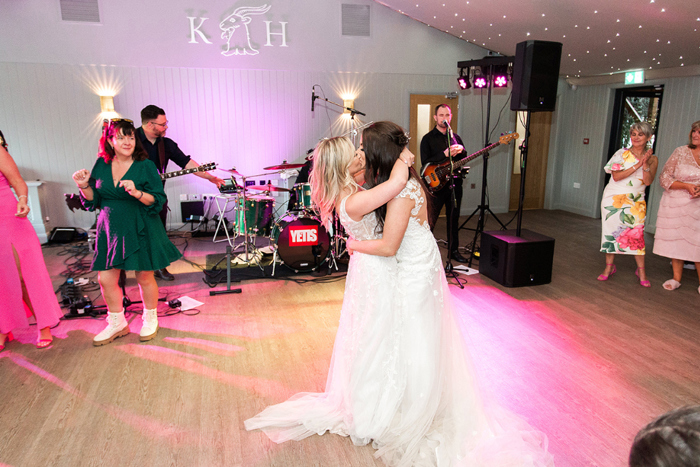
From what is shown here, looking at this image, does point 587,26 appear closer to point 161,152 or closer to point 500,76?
point 500,76

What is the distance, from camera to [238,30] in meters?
7.18

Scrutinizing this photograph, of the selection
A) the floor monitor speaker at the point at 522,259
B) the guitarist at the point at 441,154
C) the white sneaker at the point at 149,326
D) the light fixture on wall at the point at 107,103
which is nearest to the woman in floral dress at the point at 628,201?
the floor monitor speaker at the point at 522,259

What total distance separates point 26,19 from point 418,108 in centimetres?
628

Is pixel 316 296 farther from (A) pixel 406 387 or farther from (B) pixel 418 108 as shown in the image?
(B) pixel 418 108

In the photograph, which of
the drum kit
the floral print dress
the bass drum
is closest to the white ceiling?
the floral print dress

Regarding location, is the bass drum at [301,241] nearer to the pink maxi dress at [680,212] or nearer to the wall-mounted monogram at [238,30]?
the pink maxi dress at [680,212]

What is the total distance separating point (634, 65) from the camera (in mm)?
6754

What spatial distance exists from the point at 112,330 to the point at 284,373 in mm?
1526

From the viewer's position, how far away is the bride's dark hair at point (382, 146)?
2072mm

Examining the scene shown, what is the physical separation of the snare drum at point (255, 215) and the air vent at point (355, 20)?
154 inches

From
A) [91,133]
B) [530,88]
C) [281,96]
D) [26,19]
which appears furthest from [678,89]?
[26,19]

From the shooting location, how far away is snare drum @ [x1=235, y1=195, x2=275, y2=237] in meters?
5.29

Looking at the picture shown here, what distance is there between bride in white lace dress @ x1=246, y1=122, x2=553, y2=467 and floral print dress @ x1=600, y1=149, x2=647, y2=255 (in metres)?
3.15

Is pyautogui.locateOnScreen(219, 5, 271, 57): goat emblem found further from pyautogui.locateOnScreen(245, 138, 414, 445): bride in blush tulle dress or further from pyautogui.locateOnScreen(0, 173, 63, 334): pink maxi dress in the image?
pyautogui.locateOnScreen(245, 138, 414, 445): bride in blush tulle dress
